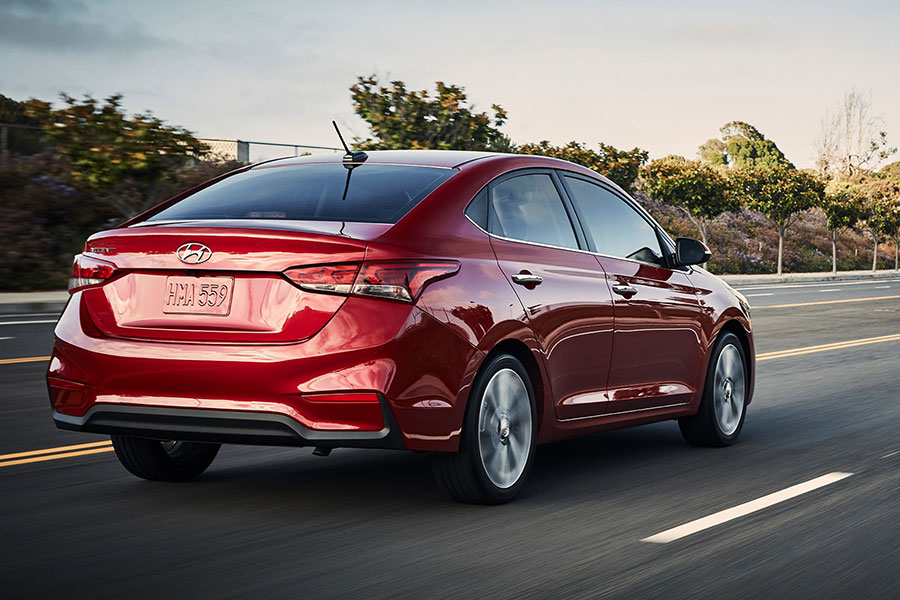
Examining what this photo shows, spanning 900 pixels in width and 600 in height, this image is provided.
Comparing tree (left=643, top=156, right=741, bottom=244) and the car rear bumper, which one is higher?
tree (left=643, top=156, right=741, bottom=244)

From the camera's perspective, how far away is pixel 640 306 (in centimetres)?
713

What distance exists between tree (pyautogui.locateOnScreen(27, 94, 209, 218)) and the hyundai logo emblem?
22.1m

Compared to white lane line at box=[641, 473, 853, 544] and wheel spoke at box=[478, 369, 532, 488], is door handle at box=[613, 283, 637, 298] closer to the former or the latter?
wheel spoke at box=[478, 369, 532, 488]

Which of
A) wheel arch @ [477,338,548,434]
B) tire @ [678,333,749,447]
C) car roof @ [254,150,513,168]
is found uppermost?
car roof @ [254,150,513,168]

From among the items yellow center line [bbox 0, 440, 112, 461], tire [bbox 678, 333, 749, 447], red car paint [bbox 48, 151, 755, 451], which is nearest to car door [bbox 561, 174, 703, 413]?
tire [bbox 678, 333, 749, 447]

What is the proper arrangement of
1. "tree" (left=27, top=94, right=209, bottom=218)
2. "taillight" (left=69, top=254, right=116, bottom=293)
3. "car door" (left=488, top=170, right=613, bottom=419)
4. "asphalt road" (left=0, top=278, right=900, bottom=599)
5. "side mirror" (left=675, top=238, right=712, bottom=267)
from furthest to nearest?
1. "tree" (left=27, top=94, right=209, bottom=218)
2. "side mirror" (left=675, top=238, right=712, bottom=267)
3. "car door" (left=488, top=170, right=613, bottom=419)
4. "taillight" (left=69, top=254, right=116, bottom=293)
5. "asphalt road" (left=0, top=278, right=900, bottom=599)

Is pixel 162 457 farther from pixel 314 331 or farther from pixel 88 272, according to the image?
pixel 314 331

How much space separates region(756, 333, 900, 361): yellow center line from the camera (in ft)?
48.8

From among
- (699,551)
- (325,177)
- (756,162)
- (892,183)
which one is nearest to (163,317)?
(325,177)

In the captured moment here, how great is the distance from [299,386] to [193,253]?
2.47ft

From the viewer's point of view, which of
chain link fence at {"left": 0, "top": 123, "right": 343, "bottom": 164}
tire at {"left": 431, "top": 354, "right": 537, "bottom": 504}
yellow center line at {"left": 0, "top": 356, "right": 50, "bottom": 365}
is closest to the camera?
tire at {"left": 431, "top": 354, "right": 537, "bottom": 504}

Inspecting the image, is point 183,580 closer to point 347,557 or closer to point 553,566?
point 347,557

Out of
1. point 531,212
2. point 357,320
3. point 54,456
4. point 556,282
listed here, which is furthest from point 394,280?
point 54,456

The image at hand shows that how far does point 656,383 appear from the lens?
733cm
